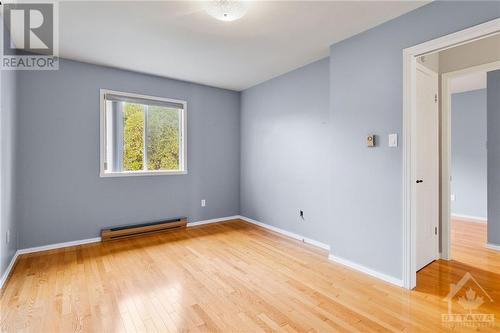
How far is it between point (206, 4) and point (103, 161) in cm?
267

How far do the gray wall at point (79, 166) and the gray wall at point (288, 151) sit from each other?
0.98 meters

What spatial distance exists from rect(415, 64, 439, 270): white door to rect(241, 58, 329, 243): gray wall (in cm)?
104

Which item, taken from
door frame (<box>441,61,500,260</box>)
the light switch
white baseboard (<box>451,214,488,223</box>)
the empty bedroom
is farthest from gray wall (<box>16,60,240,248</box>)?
white baseboard (<box>451,214,488,223</box>)

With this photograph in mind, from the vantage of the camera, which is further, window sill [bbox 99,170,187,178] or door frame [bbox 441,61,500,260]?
window sill [bbox 99,170,187,178]

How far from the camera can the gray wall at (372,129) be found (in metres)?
2.27

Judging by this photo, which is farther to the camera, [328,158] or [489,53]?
[328,158]

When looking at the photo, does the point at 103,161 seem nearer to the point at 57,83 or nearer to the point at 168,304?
the point at 57,83

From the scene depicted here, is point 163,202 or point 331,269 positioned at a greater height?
point 163,202

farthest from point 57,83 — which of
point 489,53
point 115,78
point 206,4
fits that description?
point 489,53

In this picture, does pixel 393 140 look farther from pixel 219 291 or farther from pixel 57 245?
pixel 57 245

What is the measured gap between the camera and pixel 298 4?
2.16 meters

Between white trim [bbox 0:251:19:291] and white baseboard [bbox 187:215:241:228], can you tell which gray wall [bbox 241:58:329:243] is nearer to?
white baseboard [bbox 187:215:241:228]

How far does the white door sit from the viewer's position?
2.66 m

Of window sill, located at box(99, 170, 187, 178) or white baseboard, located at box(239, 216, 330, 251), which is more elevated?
window sill, located at box(99, 170, 187, 178)
